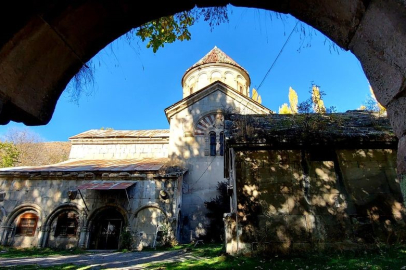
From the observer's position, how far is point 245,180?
640 cm

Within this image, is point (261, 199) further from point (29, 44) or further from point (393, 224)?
point (29, 44)

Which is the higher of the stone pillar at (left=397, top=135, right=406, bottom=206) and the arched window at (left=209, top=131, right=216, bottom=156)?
the arched window at (left=209, top=131, right=216, bottom=156)

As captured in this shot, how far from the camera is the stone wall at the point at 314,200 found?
5773 mm

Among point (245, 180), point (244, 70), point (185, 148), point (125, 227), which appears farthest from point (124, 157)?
point (245, 180)

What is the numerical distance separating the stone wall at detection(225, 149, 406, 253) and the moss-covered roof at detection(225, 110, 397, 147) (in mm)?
280

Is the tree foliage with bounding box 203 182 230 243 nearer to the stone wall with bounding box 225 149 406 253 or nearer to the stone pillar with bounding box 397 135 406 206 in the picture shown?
the stone wall with bounding box 225 149 406 253

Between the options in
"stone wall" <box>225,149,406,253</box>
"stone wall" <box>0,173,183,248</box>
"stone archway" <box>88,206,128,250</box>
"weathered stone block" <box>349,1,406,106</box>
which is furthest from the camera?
"stone archway" <box>88,206,128,250</box>

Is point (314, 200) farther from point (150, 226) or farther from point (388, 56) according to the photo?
point (150, 226)

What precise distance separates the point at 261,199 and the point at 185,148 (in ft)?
32.6

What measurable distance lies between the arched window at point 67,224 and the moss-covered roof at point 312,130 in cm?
1030

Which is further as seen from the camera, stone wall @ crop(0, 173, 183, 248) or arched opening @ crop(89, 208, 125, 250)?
arched opening @ crop(89, 208, 125, 250)

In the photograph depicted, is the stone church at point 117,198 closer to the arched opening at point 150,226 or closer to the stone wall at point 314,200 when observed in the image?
the arched opening at point 150,226

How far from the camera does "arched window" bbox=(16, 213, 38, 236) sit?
1309cm

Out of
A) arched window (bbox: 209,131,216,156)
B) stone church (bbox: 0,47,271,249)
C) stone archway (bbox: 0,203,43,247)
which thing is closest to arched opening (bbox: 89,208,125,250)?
stone church (bbox: 0,47,271,249)
